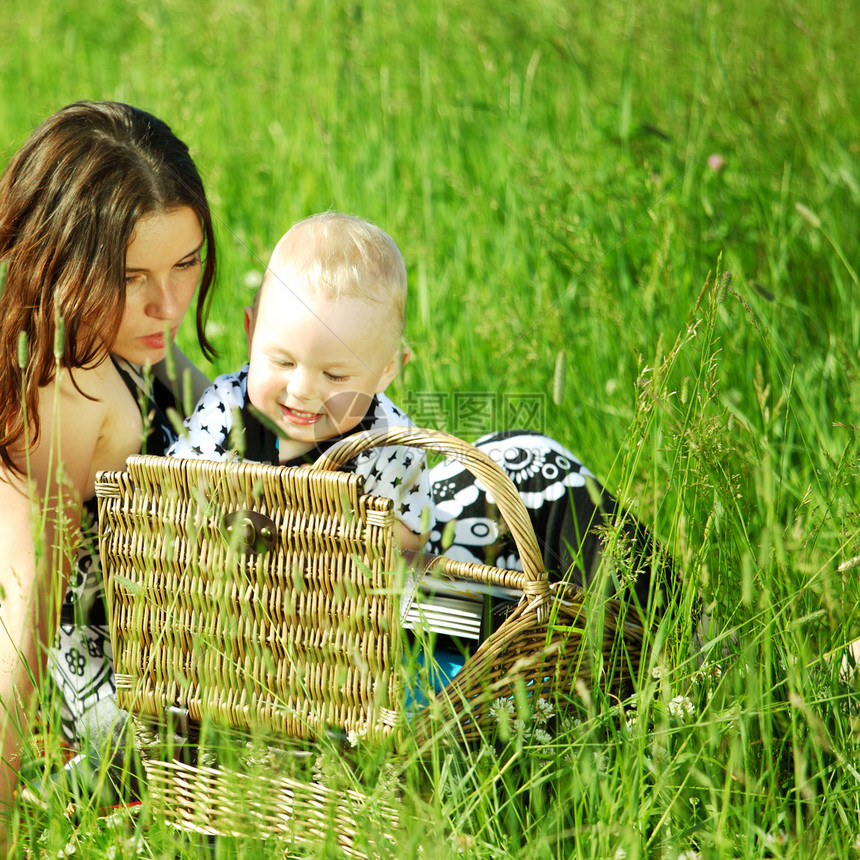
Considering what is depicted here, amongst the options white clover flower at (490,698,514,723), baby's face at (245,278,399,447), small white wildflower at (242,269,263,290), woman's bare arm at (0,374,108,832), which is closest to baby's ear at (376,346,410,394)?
baby's face at (245,278,399,447)

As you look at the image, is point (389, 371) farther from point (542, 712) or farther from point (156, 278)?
point (542, 712)

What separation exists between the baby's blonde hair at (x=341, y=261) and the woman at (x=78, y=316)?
0.63ft

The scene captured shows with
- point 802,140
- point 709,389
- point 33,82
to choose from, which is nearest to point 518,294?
point 802,140

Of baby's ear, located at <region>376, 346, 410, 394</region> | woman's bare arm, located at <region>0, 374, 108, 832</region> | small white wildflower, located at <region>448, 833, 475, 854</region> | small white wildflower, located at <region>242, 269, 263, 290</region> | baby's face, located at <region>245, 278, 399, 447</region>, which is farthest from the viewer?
small white wildflower, located at <region>242, 269, 263, 290</region>

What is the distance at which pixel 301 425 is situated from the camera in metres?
1.50

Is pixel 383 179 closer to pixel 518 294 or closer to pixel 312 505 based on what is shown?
pixel 518 294

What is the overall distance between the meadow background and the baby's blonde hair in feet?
1.32

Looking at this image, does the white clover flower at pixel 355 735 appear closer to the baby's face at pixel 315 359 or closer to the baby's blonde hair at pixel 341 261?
the baby's face at pixel 315 359

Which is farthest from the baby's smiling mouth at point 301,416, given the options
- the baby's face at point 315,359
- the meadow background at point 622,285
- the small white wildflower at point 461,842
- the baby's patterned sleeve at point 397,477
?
the small white wildflower at point 461,842

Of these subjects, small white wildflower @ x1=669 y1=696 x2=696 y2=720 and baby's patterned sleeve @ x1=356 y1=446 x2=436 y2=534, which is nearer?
small white wildflower @ x1=669 y1=696 x2=696 y2=720

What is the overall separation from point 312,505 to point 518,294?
1427 mm

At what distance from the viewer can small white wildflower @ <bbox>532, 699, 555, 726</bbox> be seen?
1208 mm

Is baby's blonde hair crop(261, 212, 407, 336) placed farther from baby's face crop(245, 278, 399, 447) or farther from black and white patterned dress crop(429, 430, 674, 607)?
black and white patterned dress crop(429, 430, 674, 607)

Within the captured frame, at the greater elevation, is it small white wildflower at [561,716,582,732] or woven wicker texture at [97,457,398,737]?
woven wicker texture at [97,457,398,737]
